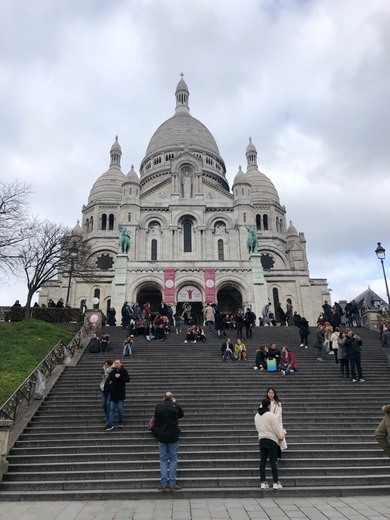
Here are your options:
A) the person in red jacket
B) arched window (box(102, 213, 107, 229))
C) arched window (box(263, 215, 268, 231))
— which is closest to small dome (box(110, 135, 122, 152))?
arched window (box(102, 213, 107, 229))

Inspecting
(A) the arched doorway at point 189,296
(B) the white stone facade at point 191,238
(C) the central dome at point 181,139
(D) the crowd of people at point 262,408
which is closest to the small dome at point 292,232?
(B) the white stone facade at point 191,238

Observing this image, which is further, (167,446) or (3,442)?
(3,442)

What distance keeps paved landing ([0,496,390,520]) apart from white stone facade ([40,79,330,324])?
89.6 ft

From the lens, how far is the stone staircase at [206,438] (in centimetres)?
769

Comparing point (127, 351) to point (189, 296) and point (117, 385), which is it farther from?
point (189, 296)

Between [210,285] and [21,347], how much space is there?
19610mm

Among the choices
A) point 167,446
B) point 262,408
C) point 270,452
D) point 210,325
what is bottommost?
point 270,452

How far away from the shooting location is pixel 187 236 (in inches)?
1633

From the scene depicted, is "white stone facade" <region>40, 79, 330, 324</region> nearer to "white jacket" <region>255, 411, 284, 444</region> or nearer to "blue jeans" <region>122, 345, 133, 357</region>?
"blue jeans" <region>122, 345, 133, 357</region>

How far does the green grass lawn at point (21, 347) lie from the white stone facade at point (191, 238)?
14.0 metres

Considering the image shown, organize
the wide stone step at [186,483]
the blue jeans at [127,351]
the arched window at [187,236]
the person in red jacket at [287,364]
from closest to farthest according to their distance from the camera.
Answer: the wide stone step at [186,483] < the person in red jacket at [287,364] < the blue jeans at [127,351] < the arched window at [187,236]

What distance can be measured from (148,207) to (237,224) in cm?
895

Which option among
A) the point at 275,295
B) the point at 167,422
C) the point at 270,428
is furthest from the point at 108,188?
the point at 270,428

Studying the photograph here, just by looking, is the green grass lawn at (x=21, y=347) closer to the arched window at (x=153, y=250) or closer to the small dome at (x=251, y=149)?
the arched window at (x=153, y=250)
